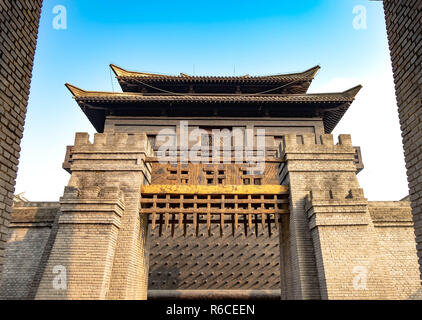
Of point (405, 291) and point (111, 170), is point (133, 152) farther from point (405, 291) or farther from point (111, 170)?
A: point (405, 291)

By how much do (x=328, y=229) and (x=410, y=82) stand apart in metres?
3.62

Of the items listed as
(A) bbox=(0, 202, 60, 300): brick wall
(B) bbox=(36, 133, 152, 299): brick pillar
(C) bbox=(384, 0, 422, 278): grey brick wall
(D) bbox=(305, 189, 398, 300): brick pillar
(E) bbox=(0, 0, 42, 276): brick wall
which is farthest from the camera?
(A) bbox=(0, 202, 60, 300): brick wall

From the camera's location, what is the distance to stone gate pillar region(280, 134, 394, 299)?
602cm

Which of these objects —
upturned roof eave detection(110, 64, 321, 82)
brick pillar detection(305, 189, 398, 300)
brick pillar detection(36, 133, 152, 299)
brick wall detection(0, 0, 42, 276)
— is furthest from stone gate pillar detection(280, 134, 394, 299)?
upturned roof eave detection(110, 64, 321, 82)

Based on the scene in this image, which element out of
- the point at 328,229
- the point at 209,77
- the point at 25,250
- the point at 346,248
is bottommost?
the point at 346,248

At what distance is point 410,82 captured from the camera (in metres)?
3.72

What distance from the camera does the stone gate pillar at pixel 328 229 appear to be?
19.8 feet

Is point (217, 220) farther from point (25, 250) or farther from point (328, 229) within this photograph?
point (25, 250)

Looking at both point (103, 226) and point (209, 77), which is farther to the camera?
point (209, 77)

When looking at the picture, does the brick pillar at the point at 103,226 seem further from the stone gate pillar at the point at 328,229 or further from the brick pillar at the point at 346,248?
the brick pillar at the point at 346,248

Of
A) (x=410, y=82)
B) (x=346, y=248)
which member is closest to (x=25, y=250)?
(x=346, y=248)

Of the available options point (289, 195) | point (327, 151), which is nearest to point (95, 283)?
point (289, 195)

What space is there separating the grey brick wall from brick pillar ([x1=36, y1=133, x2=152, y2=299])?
5317mm

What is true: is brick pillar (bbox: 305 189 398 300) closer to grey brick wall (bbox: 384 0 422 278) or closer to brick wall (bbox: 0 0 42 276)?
grey brick wall (bbox: 384 0 422 278)
